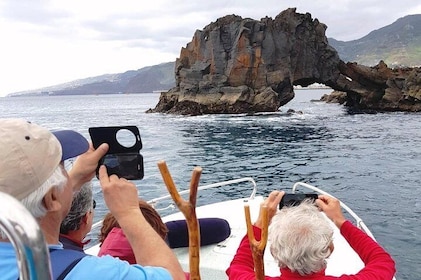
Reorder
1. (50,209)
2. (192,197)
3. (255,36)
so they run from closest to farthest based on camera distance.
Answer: (50,209), (192,197), (255,36)

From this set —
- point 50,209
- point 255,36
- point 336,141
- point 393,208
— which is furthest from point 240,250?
point 255,36

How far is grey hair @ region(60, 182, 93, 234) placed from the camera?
210 centimetres

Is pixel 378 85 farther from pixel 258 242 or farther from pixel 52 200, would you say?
pixel 52 200

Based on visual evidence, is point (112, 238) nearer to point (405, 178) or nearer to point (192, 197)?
point (192, 197)

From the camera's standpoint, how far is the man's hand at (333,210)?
101 inches

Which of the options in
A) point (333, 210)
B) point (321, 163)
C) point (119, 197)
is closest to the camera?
point (119, 197)

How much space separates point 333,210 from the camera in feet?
8.47

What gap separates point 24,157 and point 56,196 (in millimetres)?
204

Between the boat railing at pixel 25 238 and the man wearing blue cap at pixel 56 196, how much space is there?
16.2 inches

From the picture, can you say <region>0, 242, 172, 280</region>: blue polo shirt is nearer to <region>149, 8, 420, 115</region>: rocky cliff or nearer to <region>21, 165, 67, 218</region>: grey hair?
<region>21, 165, 67, 218</region>: grey hair

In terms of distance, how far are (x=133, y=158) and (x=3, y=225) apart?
1.04m

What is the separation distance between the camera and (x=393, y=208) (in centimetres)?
1204

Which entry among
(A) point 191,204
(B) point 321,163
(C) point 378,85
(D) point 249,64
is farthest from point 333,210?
(C) point 378,85

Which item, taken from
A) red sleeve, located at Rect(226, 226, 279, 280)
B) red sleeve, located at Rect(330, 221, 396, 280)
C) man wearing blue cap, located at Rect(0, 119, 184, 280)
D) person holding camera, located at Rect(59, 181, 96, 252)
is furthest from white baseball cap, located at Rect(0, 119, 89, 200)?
red sleeve, located at Rect(330, 221, 396, 280)
